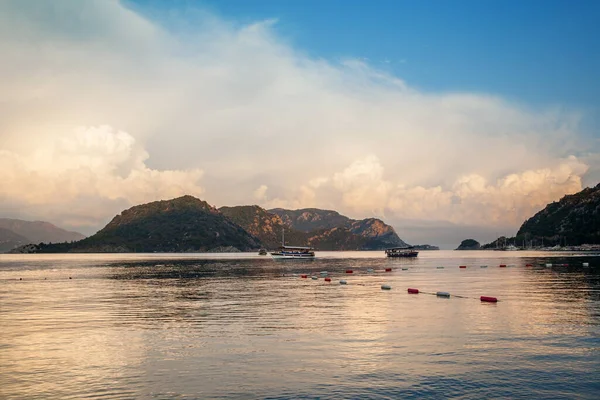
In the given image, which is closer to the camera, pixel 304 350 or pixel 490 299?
pixel 304 350

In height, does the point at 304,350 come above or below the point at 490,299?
below

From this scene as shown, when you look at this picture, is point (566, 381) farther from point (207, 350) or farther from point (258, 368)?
point (207, 350)

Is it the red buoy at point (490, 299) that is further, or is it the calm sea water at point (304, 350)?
the red buoy at point (490, 299)

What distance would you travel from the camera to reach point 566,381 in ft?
80.6

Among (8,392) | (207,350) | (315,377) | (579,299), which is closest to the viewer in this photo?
(8,392)

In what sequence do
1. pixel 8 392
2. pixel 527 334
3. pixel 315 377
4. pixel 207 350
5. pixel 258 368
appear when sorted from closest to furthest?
pixel 8 392 → pixel 315 377 → pixel 258 368 → pixel 207 350 → pixel 527 334

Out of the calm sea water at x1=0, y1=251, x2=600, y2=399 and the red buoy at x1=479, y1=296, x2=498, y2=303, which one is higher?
the red buoy at x1=479, y1=296, x2=498, y2=303

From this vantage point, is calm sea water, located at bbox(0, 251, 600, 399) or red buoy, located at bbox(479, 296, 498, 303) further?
red buoy, located at bbox(479, 296, 498, 303)

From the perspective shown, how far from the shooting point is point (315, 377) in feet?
84.1

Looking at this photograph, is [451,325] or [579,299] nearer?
[451,325]

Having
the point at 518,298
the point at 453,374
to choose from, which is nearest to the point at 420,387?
the point at 453,374

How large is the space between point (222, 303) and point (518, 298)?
34.7 metres

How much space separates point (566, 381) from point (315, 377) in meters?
11.5

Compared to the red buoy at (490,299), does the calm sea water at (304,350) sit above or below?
below
